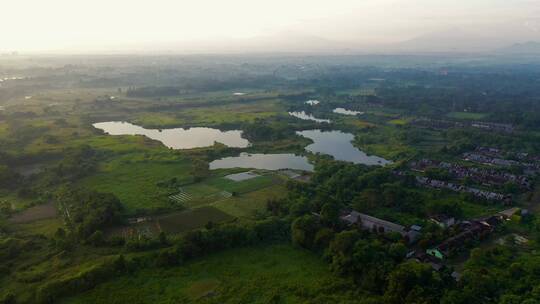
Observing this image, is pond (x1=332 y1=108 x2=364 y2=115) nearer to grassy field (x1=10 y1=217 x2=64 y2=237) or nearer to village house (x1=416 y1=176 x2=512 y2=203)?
village house (x1=416 y1=176 x2=512 y2=203)

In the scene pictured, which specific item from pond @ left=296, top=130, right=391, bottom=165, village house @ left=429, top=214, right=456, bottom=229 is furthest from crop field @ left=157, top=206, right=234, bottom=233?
pond @ left=296, top=130, right=391, bottom=165

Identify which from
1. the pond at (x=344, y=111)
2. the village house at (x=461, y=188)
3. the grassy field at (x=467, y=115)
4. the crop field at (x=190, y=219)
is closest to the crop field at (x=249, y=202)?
the crop field at (x=190, y=219)

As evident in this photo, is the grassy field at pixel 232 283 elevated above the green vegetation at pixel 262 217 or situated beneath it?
situated beneath

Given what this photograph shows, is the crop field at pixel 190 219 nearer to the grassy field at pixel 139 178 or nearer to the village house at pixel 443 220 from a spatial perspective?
the grassy field at pixel 139 178

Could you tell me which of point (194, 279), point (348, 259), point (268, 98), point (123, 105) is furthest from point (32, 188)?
point (268, 98)

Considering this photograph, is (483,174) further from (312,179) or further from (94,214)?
(94,214)

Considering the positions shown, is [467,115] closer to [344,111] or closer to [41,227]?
[344,111]
